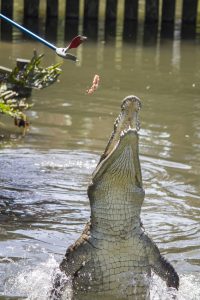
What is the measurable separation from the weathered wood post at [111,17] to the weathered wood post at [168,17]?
1.03 meters

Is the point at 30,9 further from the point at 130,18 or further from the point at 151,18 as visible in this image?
the point at 151,18

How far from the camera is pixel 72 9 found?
1880 centimetres

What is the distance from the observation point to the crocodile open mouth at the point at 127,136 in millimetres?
5078

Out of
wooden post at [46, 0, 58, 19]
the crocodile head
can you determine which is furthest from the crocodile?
wooden post at [46, 0, 58, 19]

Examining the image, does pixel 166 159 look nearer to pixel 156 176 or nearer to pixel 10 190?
pixel 156 176

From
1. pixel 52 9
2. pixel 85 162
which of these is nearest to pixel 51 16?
pixel 52 9

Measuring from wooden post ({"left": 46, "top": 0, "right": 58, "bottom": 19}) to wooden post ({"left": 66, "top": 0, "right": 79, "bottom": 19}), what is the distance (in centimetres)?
27

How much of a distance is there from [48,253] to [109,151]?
5.79ft

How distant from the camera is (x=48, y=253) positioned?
6.77m

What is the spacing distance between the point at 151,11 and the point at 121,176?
46.6 feet

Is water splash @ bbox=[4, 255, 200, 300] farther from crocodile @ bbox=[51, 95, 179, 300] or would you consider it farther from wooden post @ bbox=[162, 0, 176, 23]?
wooden post @ bbox=[162, 0, 176, 23]

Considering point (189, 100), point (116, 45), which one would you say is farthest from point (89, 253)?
point (116, 45)

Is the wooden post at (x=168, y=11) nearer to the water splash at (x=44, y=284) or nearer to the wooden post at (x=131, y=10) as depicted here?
the wooden post at (x=131, y=10)

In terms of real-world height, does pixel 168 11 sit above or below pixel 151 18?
above
